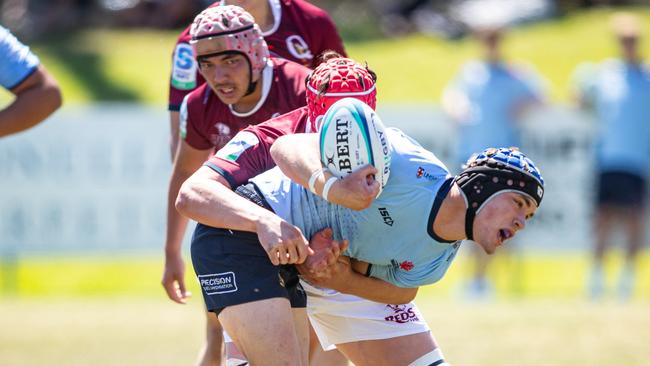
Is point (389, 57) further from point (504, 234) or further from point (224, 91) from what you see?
point (504, 234)

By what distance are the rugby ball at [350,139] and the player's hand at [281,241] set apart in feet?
0.88

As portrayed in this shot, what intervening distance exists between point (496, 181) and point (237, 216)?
0.92m

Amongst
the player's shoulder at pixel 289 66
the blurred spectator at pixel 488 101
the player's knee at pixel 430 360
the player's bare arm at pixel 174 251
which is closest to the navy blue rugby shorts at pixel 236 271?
the player's knee at pixel 430 360

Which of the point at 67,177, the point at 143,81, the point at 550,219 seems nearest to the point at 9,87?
the point at 67,177

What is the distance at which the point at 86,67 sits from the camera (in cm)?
1516

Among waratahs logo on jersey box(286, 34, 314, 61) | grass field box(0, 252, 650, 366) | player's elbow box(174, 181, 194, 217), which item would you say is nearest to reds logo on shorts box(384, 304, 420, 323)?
player's elbow box(174, 181, 194, 217)

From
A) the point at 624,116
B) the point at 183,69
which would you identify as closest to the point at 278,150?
the point at 183,69

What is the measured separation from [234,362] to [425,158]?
1072mm

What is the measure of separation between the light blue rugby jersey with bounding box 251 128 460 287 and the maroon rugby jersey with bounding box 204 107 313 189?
0.05 meters

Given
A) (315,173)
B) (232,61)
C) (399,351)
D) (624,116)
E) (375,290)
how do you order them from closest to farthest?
1. (315,173)
2. (375,290)
3. (399,351)
4. (232,61)
5. (624,116)

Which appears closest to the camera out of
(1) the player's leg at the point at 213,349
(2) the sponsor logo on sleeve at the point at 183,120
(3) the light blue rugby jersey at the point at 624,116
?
(2) the sponsor logo on sleeve at the point at 183,120

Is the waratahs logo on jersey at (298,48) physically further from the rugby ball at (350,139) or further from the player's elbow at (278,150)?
the rugby ball at (350,139)

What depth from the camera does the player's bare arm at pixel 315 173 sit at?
12.5 feet

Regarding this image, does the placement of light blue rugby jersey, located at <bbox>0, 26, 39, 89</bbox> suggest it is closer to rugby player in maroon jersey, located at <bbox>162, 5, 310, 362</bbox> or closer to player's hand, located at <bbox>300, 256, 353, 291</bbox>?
rugby player in maroon jersey, located at <bbox>162, 5, 310, 362</bbox>
